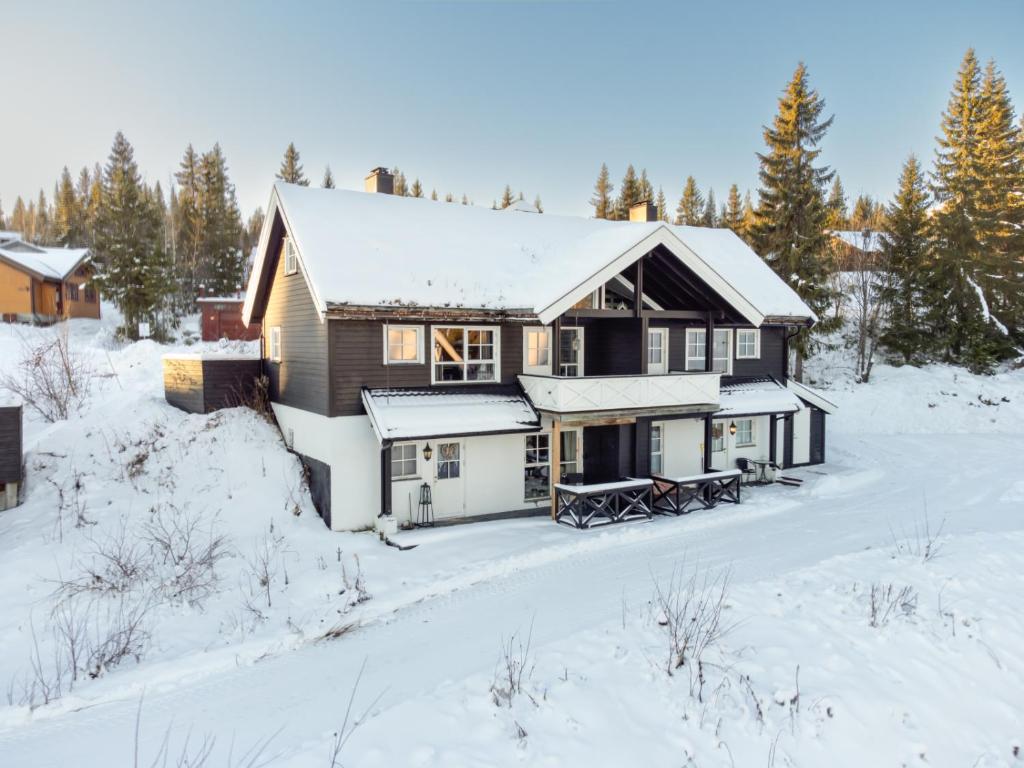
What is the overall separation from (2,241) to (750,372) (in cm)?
5885

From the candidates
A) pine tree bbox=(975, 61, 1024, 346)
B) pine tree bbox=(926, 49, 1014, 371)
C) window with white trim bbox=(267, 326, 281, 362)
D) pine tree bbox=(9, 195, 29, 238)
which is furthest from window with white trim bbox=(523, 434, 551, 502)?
pine tree bbox=(9, 195, 29, 238)

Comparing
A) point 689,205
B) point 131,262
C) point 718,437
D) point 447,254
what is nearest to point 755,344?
point 718,437

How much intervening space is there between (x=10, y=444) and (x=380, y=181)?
12.5 m

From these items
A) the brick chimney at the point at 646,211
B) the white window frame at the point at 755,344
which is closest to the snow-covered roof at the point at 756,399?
the white window frame at the point at 755,344

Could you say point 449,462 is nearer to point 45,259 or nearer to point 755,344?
point 755,344

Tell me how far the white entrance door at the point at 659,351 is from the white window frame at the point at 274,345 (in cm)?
1170

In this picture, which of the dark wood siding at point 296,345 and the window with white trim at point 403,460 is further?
the dark wood siding at point 296,345

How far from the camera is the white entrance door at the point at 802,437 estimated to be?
21859 mm

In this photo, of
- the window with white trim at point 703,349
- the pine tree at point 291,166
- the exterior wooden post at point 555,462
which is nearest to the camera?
the exterior wooden post at point 555,462

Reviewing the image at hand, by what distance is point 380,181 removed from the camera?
20.0 metres

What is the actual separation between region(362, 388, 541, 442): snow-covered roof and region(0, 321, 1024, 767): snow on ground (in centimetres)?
241

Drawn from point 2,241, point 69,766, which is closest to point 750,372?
point 69,766

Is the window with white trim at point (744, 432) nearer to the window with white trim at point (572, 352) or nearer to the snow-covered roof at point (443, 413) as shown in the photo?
the window with white trim at point (572, 352)

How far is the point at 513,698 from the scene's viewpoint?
737 centimetres
